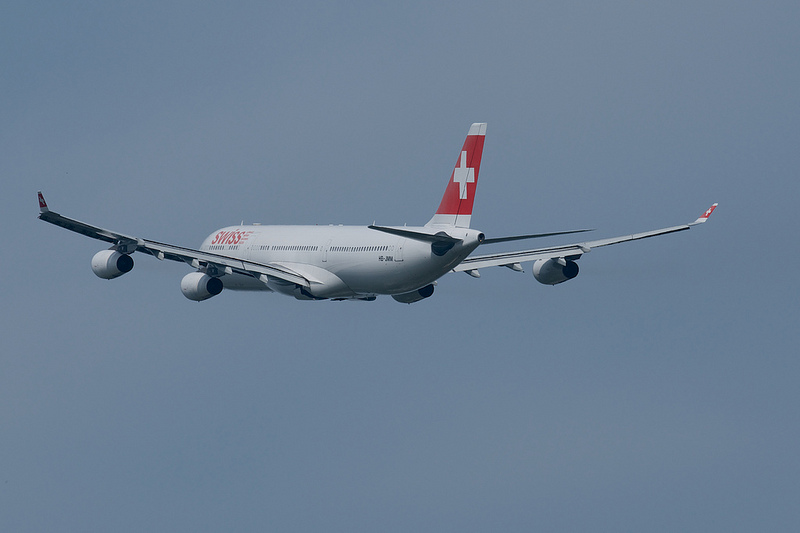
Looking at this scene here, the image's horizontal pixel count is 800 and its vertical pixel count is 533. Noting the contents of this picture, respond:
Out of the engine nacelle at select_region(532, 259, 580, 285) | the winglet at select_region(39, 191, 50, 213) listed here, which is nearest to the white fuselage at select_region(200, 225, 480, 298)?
the engine nacelle at select_region(532, 259, 580, 285)

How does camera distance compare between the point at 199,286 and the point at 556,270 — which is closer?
the point at 199,286

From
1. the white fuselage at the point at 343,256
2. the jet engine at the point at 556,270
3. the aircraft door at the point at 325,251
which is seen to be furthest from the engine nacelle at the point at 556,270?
the aircraft door at the point at 325,251

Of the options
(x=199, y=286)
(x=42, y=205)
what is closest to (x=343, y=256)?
(x=199, y=286)

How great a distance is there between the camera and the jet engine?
5706 cm

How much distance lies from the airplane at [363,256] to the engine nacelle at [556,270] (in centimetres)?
5

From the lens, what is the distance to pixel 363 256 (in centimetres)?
5591

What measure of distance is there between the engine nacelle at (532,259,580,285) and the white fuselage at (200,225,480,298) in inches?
243

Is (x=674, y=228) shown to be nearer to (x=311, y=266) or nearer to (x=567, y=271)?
(x=567, y=271)

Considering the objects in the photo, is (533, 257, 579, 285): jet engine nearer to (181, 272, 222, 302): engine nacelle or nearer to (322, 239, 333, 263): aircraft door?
(322, 239, 333, 263): aircraft door

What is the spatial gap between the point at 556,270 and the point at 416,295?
761 centimetres

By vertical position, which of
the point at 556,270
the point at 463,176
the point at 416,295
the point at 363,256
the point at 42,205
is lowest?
the point at 42,205

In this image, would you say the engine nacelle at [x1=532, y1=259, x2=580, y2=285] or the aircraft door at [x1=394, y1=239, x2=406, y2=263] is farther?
the engine nacelle at [x1=532, y1=259, x2=580, y2=285]

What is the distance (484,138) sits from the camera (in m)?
53.2

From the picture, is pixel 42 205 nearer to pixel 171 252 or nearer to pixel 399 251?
pixel 171 252
